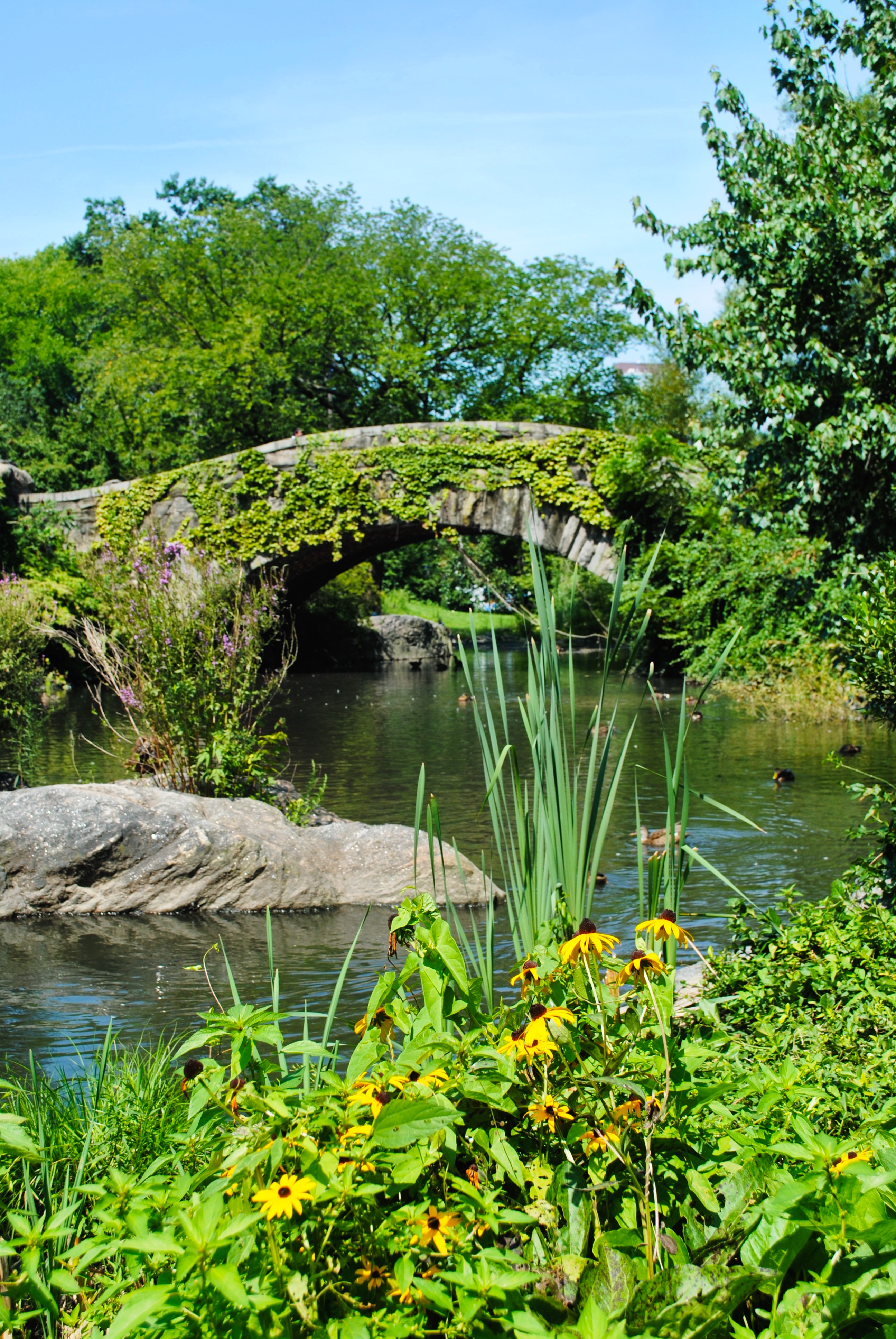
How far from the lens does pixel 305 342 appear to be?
23.7 meters

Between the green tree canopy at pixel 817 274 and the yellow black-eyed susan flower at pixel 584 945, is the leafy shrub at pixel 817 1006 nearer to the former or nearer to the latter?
the yellow black-eyed susan flower at pixel 584 945

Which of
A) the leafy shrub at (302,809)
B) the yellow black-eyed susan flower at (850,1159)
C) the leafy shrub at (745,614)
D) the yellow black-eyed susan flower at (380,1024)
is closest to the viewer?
the yellow black-eyed susan flower at (850,1159)

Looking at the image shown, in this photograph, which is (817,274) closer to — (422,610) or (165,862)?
(165,862)

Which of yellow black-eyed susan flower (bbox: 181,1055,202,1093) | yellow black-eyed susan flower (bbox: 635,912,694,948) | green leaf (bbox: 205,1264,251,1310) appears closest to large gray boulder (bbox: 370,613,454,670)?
yellow black-eyed susan flower (bbox: 181,1055,202,1093)

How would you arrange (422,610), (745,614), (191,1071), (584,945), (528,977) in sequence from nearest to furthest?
(584,945) < (528,977) < (191,1071) < (745,614) < (422,610)

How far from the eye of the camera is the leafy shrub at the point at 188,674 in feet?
21.3

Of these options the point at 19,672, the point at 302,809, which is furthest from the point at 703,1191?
the point at 19,672

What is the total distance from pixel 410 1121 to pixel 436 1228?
13 cm

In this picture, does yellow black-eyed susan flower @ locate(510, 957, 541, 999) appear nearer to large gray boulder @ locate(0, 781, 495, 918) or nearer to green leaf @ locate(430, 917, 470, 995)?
green leaf @ locate(430, 917, 470, 995)

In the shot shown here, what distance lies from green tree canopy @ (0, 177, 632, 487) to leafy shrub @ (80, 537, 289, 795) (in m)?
16.2

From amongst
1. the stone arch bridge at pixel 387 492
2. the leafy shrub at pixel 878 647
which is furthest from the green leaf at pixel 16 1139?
the stone arch bridge at pixel 387 492

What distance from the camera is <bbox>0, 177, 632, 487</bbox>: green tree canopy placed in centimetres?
2295

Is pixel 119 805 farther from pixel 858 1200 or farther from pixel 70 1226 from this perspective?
pixel 858 1200

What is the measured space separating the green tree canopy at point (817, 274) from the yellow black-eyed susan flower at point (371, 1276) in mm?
5521
